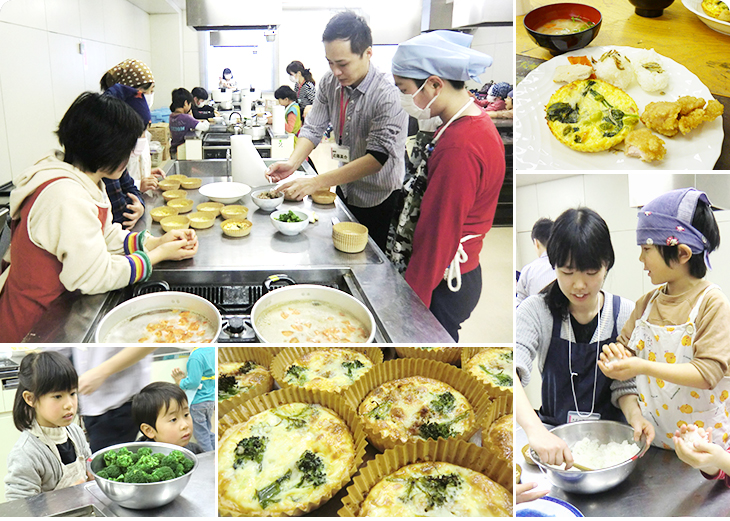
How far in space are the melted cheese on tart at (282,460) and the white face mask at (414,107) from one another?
2.86 ft

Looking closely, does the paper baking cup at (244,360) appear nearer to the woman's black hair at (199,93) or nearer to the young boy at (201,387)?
the young boy at (201,387)

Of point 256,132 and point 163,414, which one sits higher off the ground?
point 256,132

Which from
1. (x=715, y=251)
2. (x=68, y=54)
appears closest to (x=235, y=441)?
(x=68, y=54)

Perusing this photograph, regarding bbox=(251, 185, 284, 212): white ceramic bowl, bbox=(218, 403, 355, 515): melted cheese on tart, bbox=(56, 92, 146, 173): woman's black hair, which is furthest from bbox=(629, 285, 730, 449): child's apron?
bbox=(56, 92, 146, 173): woman's black hair

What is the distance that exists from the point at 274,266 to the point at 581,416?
3.24 feet

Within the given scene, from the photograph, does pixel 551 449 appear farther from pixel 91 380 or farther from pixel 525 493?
pixel 91 380

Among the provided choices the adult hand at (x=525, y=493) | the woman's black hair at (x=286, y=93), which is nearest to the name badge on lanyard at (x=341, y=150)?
the woman's black hair at (x=286, y=93)

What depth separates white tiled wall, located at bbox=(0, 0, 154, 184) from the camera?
1.29 meters

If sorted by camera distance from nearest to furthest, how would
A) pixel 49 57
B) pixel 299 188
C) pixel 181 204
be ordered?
pixel 49 57
pixel 181 204
pixel 299 188

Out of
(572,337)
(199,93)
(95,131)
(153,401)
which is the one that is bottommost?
(153,401)

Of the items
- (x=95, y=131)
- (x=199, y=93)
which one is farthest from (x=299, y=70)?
(x=95, y=131)

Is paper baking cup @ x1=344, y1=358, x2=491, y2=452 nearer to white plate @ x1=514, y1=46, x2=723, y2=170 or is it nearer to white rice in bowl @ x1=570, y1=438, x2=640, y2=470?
white rice in bowl @ x1=570, y1=438, x2=640, y2=470

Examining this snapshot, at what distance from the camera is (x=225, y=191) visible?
85.4 inches

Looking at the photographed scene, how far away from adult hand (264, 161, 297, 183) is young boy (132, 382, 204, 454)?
98 centimetres
